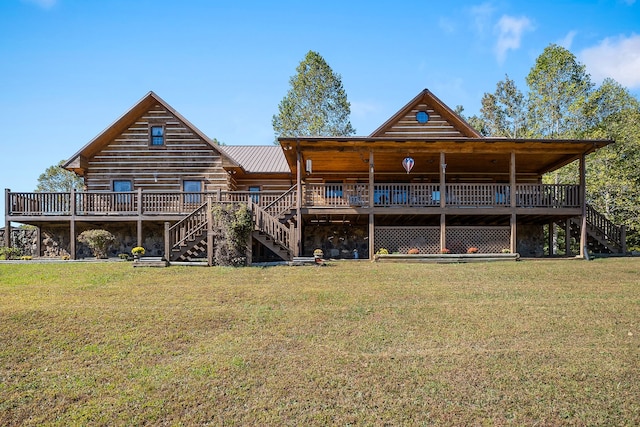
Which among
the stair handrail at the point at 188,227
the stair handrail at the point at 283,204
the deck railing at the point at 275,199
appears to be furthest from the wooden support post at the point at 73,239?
the stair handrail at the point at 283,204

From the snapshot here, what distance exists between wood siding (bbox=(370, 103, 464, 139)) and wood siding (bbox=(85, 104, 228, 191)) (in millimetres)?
8496

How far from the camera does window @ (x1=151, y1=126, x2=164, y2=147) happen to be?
78.5 feet

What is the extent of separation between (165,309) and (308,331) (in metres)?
3.60

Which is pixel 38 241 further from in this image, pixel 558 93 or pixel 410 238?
pixel 558 93

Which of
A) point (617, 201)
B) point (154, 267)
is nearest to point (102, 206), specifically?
point (154, 267)

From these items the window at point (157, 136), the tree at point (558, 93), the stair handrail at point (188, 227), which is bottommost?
the stair handrail at point (188, 227)

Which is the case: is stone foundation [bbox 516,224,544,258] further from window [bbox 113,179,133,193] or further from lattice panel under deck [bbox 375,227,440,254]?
window [bbox 113,179,133,193]

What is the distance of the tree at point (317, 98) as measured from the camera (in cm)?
3872

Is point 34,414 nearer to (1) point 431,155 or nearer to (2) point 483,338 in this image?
(2) point 483,338

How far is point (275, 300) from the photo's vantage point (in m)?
12.1

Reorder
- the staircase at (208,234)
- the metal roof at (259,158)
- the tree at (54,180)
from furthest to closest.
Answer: the tree at (54,180), the metal roof at (259,158), the staircase at (208,234)

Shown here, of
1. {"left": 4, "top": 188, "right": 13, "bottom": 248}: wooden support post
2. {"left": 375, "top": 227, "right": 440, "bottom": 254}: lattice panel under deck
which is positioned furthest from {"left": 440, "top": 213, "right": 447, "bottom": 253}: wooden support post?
{"left": 4, "top": 188, "right": 13, "bottom": 248}: wooden support post

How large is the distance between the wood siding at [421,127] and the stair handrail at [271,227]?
838cm

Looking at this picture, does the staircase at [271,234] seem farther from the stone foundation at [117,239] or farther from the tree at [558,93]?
the tree at [558,93]
